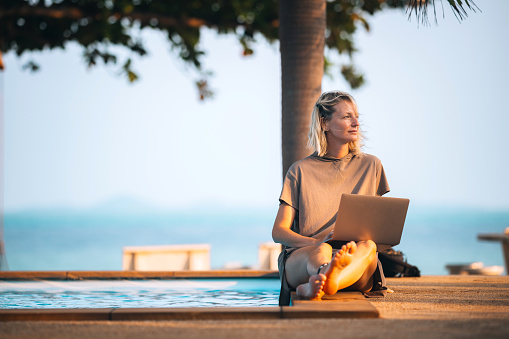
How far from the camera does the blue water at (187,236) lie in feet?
124

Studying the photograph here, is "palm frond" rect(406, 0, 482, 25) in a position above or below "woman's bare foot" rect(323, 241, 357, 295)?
above

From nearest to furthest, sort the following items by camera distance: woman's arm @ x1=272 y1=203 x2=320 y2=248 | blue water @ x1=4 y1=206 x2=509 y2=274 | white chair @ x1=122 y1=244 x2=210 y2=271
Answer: woman's arm @ x1=272 y1=203 x2=320 y2=248, white chair @ x1=122 y1=244 x2=210 y2=271, blue water @ x1=4 y1=206 x2=509 y2=274

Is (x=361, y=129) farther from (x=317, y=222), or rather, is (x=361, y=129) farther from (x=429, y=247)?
(x=429, y=247)

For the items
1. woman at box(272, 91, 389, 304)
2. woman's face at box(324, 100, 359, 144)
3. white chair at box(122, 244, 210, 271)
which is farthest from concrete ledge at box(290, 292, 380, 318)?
white chair at box(122, 244, 210, 271)

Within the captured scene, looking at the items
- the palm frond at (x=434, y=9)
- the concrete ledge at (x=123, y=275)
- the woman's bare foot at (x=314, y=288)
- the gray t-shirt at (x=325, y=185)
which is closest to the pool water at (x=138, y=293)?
the concrete ledge at (x=123, y=275)

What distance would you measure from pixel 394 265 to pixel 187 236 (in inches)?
1951

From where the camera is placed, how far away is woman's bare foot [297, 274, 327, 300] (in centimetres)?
346

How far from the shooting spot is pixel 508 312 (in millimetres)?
3355

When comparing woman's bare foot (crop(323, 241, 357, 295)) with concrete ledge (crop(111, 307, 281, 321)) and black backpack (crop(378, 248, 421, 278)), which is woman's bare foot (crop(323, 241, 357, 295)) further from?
black backpack (crop(378, 248, 421, 278))

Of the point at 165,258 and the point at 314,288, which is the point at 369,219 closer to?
the point at 314,288

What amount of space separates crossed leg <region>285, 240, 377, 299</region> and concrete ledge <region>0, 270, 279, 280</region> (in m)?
2.10

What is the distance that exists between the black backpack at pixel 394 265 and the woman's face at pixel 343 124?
1.49 m

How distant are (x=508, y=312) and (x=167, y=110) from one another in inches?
2023

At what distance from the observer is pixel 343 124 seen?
4.20 m
